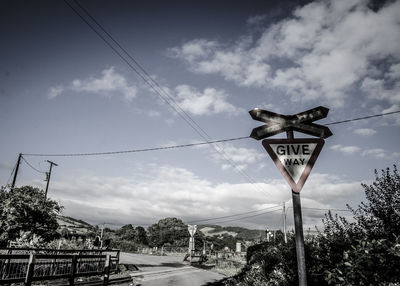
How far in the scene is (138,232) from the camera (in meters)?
83.0

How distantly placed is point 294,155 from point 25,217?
22779mm

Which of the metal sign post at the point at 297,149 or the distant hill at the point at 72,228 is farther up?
the metal sign post at the point at 297,149

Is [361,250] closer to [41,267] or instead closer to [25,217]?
[41,267]

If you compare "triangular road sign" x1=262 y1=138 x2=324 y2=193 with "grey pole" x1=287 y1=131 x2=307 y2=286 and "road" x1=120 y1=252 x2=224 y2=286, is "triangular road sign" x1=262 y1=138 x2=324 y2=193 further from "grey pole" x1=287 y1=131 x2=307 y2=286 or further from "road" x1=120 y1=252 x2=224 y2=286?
"road" x1=120 y1=252 x2=224 y2=286

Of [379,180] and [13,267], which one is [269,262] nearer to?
[379,180]

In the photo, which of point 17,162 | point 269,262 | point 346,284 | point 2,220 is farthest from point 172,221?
point 346,284

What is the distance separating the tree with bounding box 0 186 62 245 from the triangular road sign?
19021mm

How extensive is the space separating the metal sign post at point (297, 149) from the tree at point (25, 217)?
19.0 meters

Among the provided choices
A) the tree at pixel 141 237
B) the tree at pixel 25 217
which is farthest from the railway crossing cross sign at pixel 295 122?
the tree at pixel 141 237

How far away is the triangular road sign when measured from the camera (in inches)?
110

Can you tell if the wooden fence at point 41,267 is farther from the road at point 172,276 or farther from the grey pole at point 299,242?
the grey pole at point 299,242

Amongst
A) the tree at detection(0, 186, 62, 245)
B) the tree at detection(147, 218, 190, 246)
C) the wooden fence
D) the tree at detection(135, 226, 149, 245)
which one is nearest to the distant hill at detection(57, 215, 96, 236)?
the tree at detection(135, 226, 149, 245)

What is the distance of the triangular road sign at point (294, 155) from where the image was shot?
2785 millimetres

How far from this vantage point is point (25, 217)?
1908 centimetres
